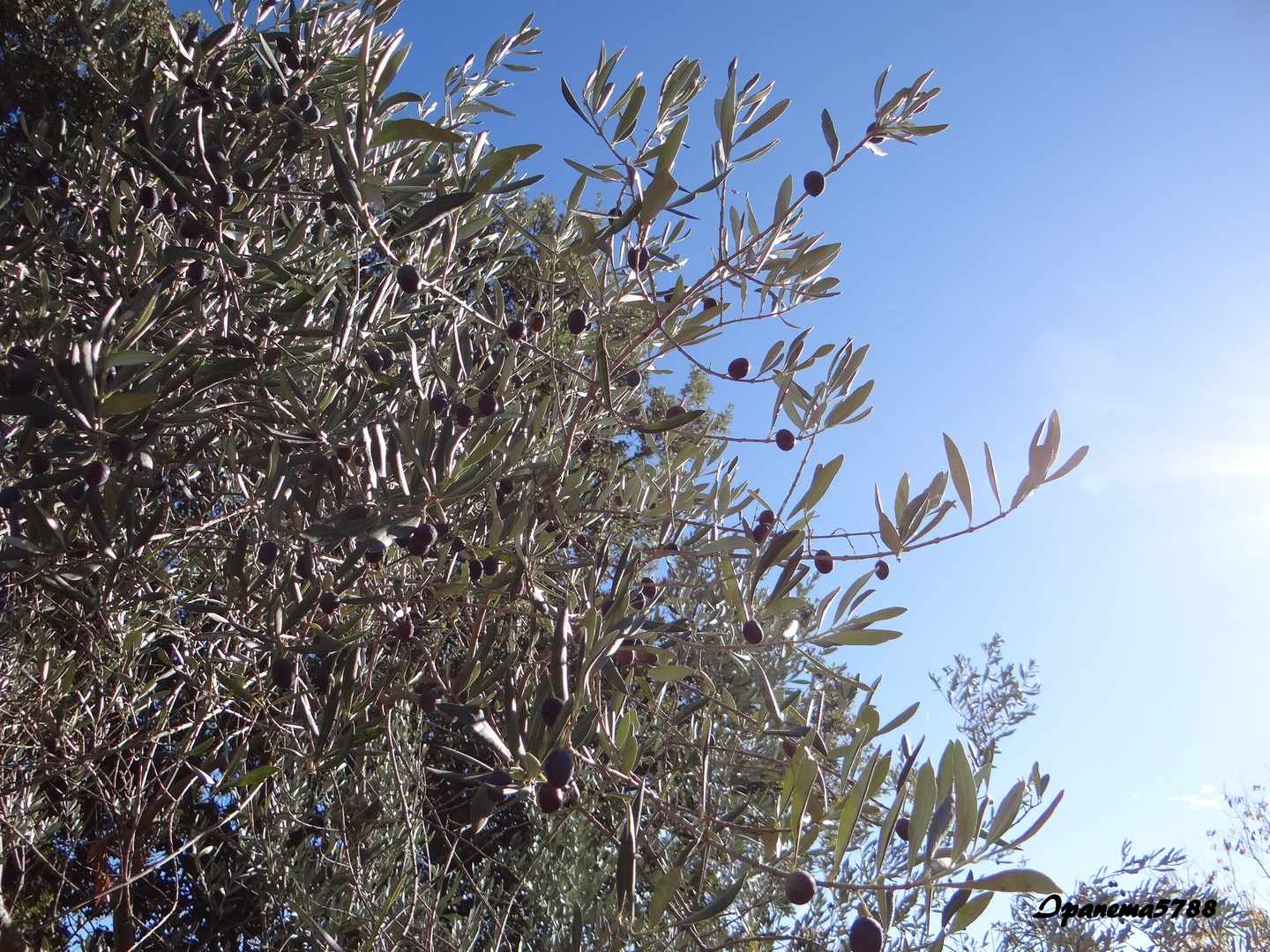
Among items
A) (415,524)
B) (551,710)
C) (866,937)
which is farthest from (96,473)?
(866,937)

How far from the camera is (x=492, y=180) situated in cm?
151

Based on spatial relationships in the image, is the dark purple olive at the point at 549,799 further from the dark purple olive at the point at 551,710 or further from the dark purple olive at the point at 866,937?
the dark purple olive at the point at 866,937

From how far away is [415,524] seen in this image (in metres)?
1.51

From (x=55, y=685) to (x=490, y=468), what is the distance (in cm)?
247

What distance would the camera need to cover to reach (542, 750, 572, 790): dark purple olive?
1146mm

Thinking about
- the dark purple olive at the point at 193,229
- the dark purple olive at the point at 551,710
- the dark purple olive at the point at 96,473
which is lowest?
the dark purple olive at the point at 551,710

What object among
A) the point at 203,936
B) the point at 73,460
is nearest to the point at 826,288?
the point at 73,460

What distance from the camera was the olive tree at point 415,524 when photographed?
1.46 metres

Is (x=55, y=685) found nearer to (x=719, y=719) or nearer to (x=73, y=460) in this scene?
(x=73, y=460)

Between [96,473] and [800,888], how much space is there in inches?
61.1

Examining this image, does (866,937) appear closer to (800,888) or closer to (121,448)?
(800,888)

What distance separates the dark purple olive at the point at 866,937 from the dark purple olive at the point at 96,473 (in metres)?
1.63

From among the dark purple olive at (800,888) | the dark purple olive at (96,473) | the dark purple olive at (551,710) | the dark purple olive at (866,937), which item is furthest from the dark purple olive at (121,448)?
the dark purple olive at (866,937)

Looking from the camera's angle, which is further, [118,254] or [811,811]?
[118,254]
